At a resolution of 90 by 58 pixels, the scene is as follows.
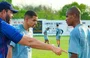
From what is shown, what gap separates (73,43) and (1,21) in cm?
187

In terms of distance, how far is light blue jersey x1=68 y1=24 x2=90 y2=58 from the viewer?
597 cm

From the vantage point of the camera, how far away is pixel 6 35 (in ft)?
14.7

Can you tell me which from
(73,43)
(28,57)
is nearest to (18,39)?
(73,43)

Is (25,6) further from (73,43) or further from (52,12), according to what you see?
(73,43)

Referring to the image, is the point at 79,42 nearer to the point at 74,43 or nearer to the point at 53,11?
the point at 74,43

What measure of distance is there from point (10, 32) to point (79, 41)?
73.9 inches

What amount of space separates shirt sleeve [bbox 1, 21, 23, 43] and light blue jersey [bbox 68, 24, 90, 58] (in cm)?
167

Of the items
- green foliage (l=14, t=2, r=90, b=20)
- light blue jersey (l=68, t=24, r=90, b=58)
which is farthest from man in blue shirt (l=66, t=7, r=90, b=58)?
green foliage (l=14, t=2, r=90, b=20)

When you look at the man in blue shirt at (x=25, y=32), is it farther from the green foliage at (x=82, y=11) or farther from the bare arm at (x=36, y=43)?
the green foliage at (x=82, y=11)

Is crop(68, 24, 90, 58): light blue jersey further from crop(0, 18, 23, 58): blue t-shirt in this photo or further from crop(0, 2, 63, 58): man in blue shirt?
crop(0, 18, 23, 58): blue t-shirt

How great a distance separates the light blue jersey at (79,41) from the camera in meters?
5.97

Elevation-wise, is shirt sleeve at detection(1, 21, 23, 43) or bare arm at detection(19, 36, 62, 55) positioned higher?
shirt sleeve at detection(1, 21, 23, 43)

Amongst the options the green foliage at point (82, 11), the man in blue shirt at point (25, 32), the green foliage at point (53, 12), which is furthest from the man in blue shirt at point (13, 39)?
the green foliage at point (82, 11)

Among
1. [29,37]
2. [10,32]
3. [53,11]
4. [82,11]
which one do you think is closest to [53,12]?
[53,11]
